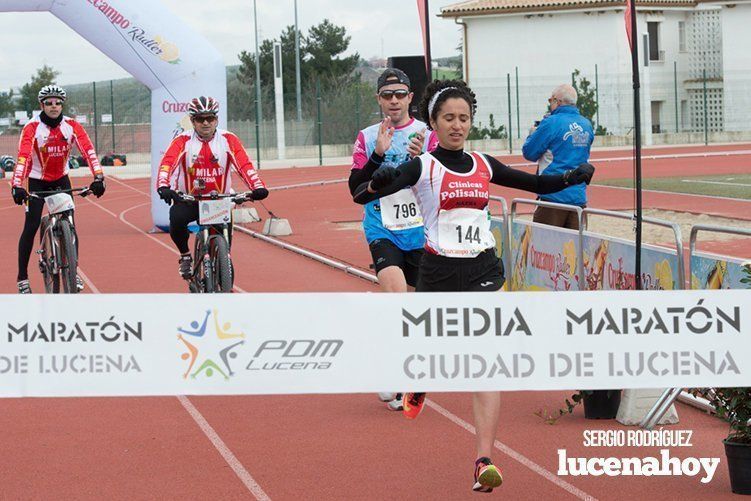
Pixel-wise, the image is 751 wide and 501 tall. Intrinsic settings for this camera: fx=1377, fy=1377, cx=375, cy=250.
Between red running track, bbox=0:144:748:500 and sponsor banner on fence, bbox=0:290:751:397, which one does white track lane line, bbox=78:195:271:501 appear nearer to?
red running track, bbox=0:144:748:500

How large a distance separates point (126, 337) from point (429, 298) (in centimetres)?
122

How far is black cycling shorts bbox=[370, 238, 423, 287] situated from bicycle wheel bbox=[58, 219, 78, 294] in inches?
168

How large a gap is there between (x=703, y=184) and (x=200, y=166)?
21.1 m

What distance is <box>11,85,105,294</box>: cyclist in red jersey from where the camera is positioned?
39.2ft

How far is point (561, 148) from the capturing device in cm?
1179

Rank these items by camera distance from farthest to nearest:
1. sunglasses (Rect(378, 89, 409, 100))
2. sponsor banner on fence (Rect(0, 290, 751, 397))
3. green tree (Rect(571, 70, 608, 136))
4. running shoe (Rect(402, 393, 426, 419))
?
green tree (Rect(571, 70, 608, 136)) → sunglasses (Rect(378, 89, 409, 100)) → running shoe (Rect(402, 393, 426, 419)) → sponsor banner on fence (Rect(0, 290, 751, 397))

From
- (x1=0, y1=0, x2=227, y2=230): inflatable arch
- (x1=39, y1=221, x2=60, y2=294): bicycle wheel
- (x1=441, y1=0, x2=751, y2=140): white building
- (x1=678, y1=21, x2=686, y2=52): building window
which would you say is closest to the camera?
(x1=39, y1=221, x2=60, y2=294): bicycle wheel

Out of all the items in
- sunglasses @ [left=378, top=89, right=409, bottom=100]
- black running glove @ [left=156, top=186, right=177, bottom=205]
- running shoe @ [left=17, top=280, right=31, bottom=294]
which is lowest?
running shoe @ [left=17, top=280, right=31, bottom=294]

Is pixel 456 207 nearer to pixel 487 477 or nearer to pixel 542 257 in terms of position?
pixel 487 477

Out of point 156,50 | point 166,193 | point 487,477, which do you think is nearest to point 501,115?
point 156,50

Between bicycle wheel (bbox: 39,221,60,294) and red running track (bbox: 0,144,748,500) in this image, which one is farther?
bicycle wheel (bbox: 39,221,60,294)

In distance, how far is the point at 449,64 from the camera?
142250 mm

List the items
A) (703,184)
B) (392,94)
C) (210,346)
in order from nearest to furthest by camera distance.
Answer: (210,346)
(392,94)
(703,184)

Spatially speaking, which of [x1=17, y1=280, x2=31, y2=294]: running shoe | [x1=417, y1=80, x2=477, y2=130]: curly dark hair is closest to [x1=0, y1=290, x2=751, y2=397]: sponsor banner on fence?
[x1=417, y1=80, x2=477, y2=130]: curly dark hair
